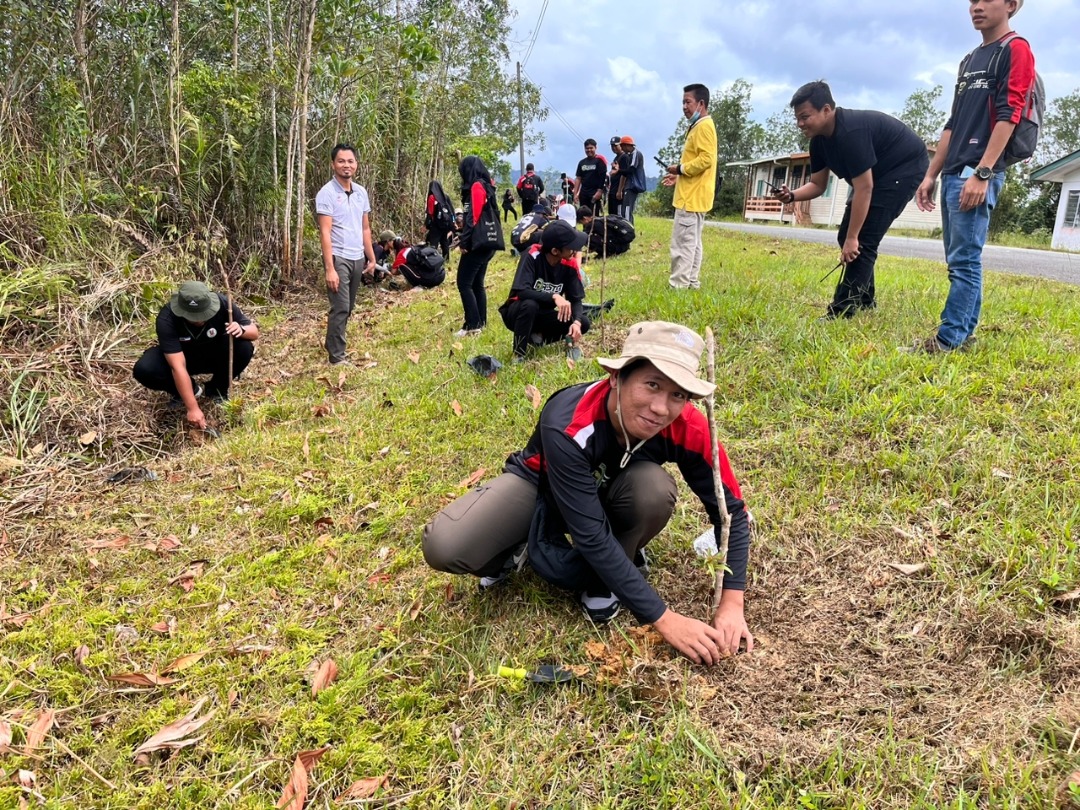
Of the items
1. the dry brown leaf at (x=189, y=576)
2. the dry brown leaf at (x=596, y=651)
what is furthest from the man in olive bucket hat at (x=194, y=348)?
the dry brown leaf at (x=596, y=651)

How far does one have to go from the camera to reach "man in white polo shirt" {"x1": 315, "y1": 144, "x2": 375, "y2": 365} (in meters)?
5.43

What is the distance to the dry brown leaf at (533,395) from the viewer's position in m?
4.14

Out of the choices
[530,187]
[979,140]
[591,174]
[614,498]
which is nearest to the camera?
[614,498]

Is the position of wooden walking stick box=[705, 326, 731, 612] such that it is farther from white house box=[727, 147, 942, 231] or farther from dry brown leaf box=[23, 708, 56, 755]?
white house box=[727, 147, 942, 231]

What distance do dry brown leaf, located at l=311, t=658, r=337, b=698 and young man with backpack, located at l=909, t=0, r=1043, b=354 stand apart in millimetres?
3728

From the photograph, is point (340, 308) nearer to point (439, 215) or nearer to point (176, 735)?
point (176, 735)

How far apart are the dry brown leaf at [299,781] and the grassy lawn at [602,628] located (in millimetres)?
31

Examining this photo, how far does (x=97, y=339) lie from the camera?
477cm

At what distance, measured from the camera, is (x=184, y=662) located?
230 centimetres

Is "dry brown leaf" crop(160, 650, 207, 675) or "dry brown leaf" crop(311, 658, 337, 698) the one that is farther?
"dry brown leaf" crop(160, 650, 207, 675)

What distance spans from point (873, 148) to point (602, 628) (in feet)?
12.5

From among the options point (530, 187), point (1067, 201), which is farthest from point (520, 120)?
point (1067, 201)

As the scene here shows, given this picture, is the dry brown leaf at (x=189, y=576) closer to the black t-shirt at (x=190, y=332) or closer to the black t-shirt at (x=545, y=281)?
the black t-shirt at (x=190, y=332)

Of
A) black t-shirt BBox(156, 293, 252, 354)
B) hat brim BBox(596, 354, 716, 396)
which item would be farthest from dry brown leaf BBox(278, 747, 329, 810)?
black t-shirt BBox(156, 293, 252, 354)
